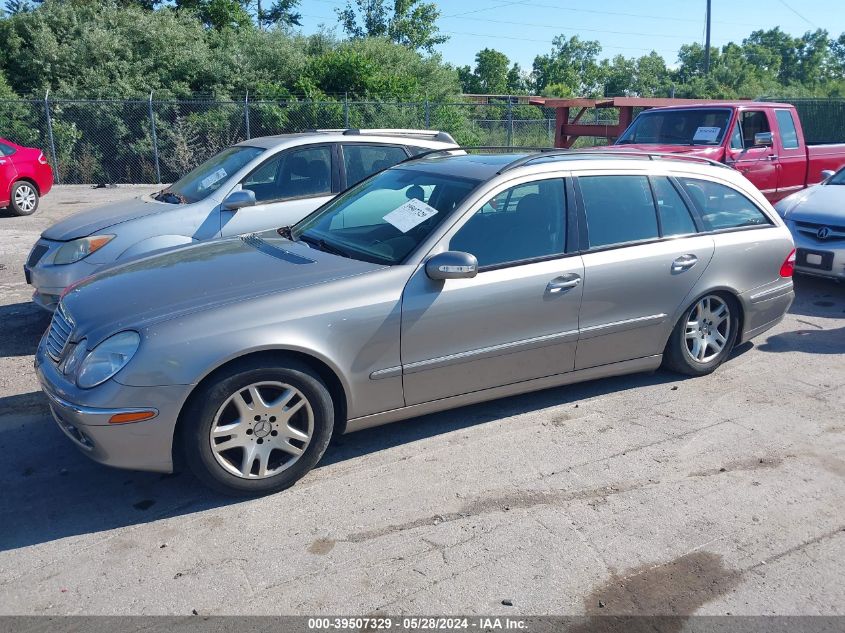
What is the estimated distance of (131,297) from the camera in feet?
13.4

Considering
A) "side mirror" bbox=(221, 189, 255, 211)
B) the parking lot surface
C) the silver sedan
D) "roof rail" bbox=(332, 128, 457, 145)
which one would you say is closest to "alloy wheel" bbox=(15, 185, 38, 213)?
"roof rail" bbox=(332, 128, 457, 145)

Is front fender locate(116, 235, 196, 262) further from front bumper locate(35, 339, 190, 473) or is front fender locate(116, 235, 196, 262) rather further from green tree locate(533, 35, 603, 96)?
green tree locate(533, 35, 603, 96)

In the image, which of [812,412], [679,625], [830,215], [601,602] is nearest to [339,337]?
[601,602]

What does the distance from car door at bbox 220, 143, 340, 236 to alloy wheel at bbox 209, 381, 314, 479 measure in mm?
3098

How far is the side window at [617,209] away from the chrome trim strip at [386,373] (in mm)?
1592

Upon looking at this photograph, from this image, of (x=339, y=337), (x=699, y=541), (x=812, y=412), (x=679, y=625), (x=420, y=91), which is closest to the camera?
(x=679, y=625)

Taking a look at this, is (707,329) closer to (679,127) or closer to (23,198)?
(679,127)

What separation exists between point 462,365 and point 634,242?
156cm

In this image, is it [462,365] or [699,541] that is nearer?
[699,541]

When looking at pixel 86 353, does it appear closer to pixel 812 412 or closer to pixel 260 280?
pixel 260 280

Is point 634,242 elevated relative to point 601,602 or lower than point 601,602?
elevated

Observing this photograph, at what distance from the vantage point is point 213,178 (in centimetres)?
707

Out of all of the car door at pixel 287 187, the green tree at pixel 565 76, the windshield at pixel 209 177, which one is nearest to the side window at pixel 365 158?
the car door at pixel 287 187

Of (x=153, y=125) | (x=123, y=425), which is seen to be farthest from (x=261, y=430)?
(x=153, y=125)
